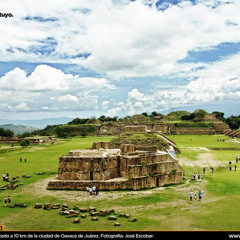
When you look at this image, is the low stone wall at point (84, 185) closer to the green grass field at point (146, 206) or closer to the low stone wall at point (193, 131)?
the green grass field at point (146, 206)

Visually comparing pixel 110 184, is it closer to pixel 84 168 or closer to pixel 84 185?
pixel 84 185

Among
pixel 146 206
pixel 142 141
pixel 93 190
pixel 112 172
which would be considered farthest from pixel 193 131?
pixel 146 206

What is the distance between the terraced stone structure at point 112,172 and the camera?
18.8 metres

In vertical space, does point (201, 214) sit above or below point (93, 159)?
below

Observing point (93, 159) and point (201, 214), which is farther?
point (93, 159)

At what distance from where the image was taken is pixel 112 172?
2048cm

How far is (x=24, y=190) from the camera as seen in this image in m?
18.5

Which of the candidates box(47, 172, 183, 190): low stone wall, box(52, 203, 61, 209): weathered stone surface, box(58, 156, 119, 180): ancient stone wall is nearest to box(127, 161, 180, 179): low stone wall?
box(47, 172, 183, 190): low stone wall

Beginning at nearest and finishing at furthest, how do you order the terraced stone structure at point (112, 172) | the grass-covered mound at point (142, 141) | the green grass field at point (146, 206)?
1. the green grass field at point (146, 206)
2. the terraced stone structure at point (112, 172)
3. the grass-covered mound at point (142, 141)

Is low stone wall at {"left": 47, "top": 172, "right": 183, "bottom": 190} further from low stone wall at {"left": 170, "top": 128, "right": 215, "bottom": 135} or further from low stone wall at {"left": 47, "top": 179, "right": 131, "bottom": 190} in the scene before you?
low stone wall at {"left": 170, "top": 128, "right": 215, "bottom": 135}

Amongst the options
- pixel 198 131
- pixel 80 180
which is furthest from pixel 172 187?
pixel 198 131

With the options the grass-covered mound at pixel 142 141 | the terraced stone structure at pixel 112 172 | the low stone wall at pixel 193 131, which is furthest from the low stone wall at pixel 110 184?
the low stone wall at pixel 193 131
